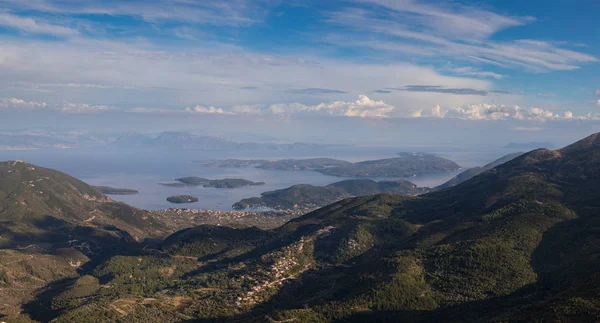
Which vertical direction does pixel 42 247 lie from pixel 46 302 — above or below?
below

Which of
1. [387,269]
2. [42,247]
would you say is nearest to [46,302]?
[42,247]

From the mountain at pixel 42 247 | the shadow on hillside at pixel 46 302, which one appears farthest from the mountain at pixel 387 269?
the mountain at pixel 42 247

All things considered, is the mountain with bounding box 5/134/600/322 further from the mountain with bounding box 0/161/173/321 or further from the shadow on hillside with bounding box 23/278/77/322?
the mountain with bounding box 0/161/173/321

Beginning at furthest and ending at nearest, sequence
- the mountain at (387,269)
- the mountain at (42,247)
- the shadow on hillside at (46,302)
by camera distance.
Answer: the mountain at (42,247), the shadow on hillside at (46,302), the mountain at (387,269)

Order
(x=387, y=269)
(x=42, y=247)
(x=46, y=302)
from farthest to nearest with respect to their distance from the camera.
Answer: (x=42, y=247) → (x=46, y=302) → (x=387, y=269)

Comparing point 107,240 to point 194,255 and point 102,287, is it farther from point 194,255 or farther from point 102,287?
point 102,287

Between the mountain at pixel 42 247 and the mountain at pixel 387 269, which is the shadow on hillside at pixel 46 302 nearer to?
the mountain at pixel 387 269

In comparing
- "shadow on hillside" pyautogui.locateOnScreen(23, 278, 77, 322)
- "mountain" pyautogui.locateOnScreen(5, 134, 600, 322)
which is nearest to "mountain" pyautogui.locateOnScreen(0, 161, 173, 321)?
"shadow on hillside" pyautogui.locateOnScreen(23, 278, 77, 322)

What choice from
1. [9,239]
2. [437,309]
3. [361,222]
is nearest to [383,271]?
[437,309]

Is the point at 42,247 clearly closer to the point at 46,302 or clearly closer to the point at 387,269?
the point at 46,302
